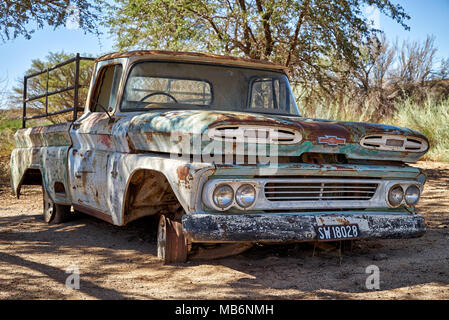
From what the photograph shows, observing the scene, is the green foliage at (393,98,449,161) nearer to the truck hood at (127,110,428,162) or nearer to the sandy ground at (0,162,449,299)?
the sandy ground at (0,162,449,299)

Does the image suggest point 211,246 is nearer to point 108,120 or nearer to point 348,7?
point 108,120

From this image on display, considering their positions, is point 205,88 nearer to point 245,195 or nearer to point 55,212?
point 245,195

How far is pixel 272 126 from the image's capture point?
11.5 ft

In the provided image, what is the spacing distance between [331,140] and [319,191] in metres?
0.37

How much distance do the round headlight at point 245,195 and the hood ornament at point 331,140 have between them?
58 cm

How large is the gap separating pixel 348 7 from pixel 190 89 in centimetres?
569

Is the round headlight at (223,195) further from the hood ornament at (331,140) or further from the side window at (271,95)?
the side window at (271,95)

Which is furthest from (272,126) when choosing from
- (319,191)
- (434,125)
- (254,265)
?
(434,125)

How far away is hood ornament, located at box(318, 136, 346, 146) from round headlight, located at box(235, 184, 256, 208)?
1.91 feet

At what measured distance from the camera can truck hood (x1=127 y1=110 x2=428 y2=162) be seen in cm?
345

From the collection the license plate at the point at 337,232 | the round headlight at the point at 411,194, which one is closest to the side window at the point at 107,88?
the license plate at the point at 337,232

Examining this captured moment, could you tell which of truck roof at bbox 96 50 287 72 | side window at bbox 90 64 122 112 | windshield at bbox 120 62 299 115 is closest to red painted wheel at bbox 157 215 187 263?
windshield at bbox 120 62 299 115
